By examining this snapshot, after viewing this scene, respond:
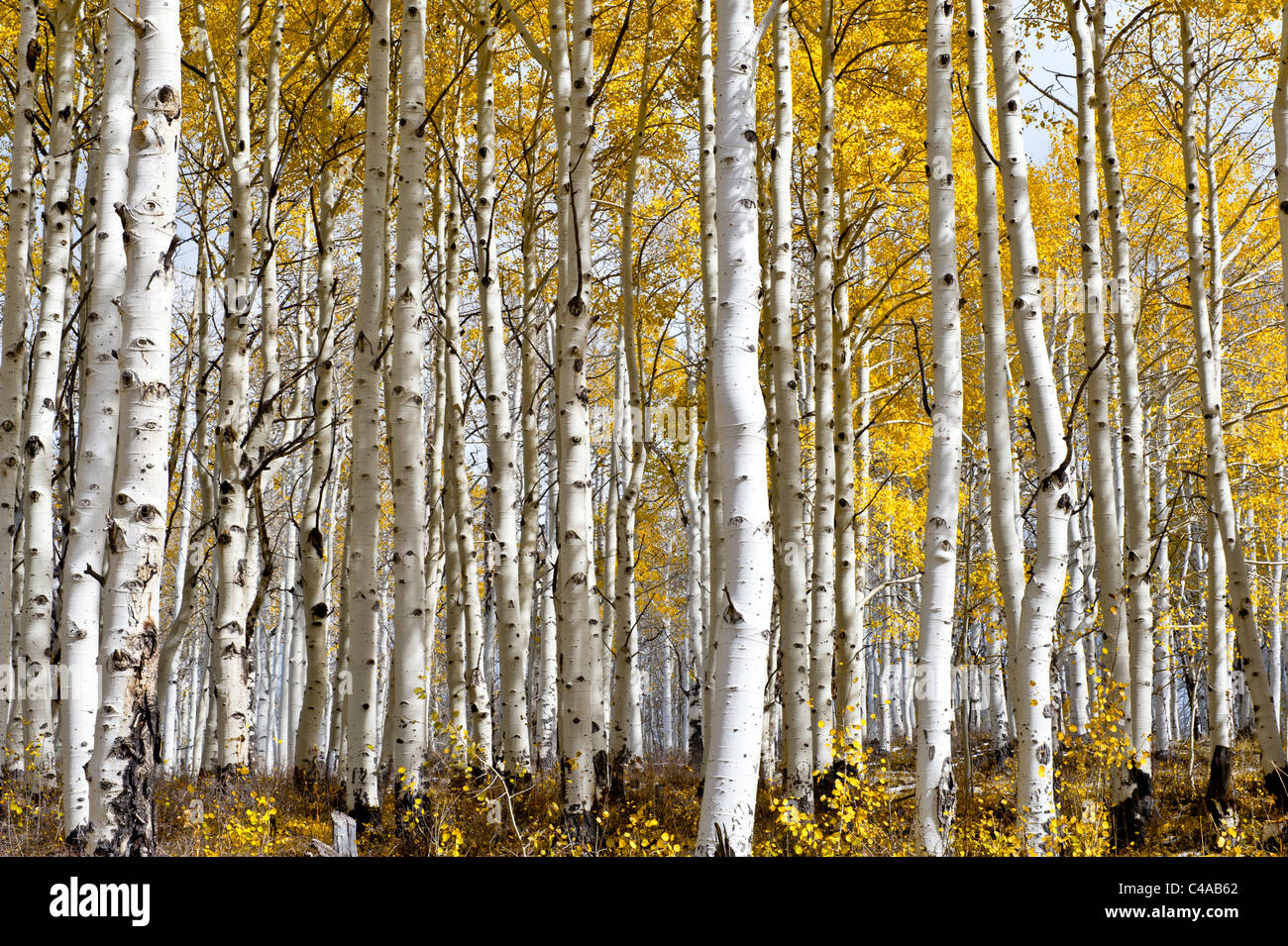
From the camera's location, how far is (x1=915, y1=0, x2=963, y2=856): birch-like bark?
4.46 meters

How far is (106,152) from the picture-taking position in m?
4.70

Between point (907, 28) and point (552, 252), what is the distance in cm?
595

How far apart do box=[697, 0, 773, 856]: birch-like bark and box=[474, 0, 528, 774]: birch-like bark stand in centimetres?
322

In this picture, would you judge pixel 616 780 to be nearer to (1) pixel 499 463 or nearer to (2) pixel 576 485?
(1) pixel 499 463

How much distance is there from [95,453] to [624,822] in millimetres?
4107

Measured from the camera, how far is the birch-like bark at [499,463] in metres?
6.65

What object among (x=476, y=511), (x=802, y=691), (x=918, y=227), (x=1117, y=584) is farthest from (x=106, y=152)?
(x=476, y=511)

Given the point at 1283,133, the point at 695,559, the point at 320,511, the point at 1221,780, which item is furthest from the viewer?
the point at 695,559

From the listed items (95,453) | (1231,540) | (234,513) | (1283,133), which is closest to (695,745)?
(1231,540)

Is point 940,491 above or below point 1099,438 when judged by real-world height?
below

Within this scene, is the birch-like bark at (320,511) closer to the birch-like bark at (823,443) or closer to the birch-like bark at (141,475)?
the birch-like bark at (141,475)

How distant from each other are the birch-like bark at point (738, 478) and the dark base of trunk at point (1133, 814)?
4303 mm

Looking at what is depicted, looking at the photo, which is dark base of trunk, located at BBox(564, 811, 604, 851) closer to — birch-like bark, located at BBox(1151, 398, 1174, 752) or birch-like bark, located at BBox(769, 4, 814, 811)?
birch-like bark, located at BBox(769, 4, 814, 811)

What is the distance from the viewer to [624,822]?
641cm
